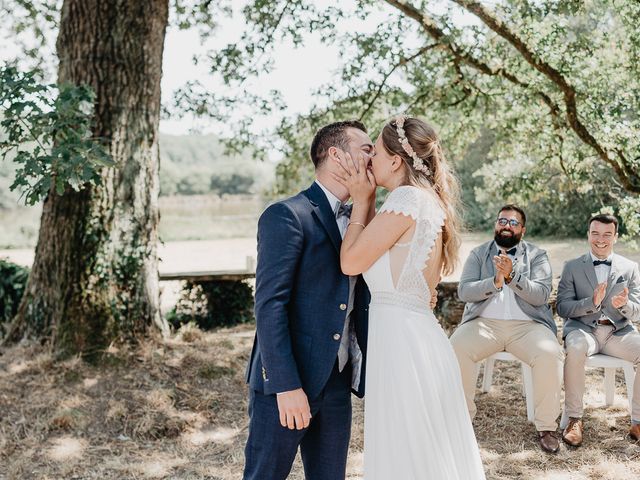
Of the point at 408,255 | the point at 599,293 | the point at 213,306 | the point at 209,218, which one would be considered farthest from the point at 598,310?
the point at 209,218

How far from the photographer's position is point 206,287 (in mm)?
9289

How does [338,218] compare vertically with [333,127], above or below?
below

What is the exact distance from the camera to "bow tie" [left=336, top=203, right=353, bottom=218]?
2.64m

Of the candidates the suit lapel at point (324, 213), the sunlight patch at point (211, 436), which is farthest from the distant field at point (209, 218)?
the suit lapel at point (324, 213)

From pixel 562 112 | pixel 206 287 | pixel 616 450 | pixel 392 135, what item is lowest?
pixel 616 450

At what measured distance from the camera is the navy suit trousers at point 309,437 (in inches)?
96.5

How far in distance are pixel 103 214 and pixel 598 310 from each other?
14.3 feet

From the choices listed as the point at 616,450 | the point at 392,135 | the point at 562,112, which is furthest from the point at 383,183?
the point at 562,112

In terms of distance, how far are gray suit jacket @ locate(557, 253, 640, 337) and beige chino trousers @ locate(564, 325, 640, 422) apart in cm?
8

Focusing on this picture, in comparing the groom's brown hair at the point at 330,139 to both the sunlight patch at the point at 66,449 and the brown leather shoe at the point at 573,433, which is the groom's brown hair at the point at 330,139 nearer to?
the sunlight patch at the point at 66,449

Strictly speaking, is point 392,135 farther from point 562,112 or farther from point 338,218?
point 562,112

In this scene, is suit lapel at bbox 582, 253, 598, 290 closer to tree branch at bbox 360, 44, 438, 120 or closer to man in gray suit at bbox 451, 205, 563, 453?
man in gray suit at bbox 451, 205, 563, 453

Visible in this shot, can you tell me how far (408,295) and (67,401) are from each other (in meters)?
3.63

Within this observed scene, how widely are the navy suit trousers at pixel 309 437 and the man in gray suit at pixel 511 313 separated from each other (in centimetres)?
264
